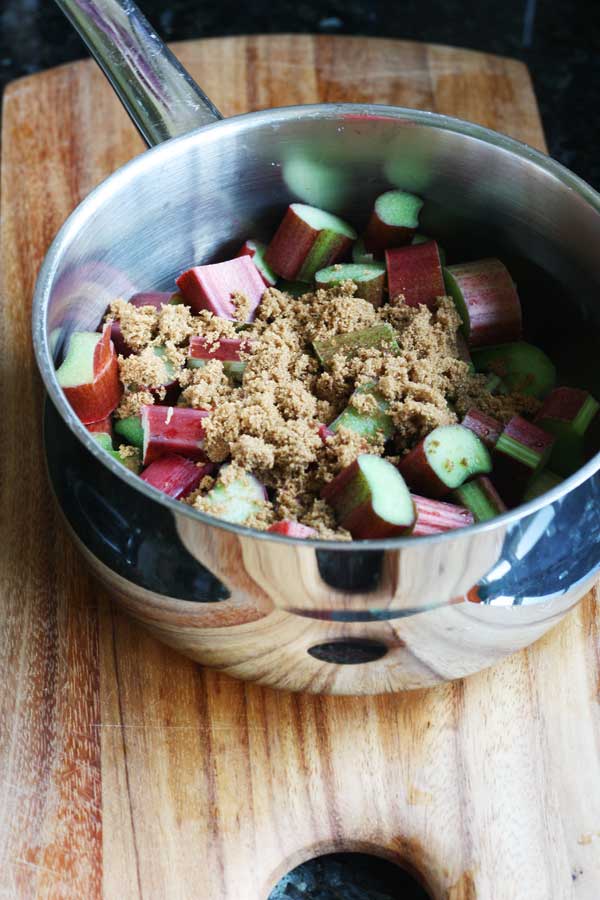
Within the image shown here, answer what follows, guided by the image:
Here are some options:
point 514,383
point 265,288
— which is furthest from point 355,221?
point 514,383

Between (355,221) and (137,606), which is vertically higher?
(355,221)

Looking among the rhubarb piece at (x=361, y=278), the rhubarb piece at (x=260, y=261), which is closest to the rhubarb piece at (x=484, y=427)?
the rhubarb piece at (x=361, y=278)

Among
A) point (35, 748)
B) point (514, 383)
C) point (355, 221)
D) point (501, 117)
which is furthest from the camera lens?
point (501, 117)

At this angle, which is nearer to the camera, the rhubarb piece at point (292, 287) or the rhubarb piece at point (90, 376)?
the rhubarb piece at point (90, 376)

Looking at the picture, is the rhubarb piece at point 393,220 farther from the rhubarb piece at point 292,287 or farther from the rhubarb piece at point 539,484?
the rhubarb piece at point 539,484

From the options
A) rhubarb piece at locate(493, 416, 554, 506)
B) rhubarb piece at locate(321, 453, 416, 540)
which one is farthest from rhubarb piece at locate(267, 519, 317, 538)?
rhubarb piece at locate(493, 416, 554, 506)

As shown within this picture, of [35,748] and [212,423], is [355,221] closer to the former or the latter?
[212,423]
